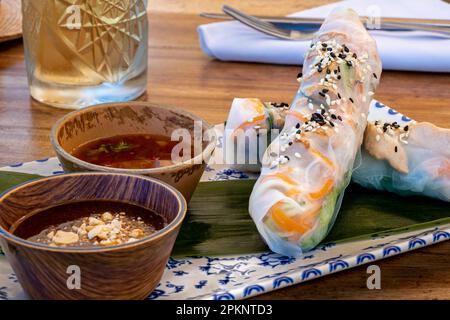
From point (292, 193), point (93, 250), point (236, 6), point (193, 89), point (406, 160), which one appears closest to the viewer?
point (93, 250)

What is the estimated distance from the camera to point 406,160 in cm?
151

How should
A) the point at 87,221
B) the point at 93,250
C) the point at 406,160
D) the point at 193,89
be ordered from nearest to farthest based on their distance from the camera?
the point at 93,250 < the point at 87,221 < the point at 406,160 < the point at 193,89

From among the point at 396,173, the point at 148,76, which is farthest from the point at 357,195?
the point at 148,76

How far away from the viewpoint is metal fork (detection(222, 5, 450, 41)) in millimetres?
2410

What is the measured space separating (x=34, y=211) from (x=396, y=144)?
29.4 inches

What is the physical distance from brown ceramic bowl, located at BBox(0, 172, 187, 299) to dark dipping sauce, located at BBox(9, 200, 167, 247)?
0.01 meters

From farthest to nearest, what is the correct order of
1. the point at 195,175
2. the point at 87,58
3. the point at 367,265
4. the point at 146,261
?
the point at 87,58
the point at 195,175
the point at 367,265
the point at 146,261

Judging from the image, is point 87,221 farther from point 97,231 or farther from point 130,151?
point 130,151

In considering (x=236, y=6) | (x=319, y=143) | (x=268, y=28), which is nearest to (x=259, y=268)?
(x=319, y=143)

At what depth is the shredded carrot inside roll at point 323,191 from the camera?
129 cm

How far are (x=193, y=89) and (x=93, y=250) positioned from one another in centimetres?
123

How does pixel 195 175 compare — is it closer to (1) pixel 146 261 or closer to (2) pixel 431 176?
(1) pixel 146 261

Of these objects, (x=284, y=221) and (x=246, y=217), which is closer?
(x=284, y=221)

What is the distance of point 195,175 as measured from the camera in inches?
53.7
